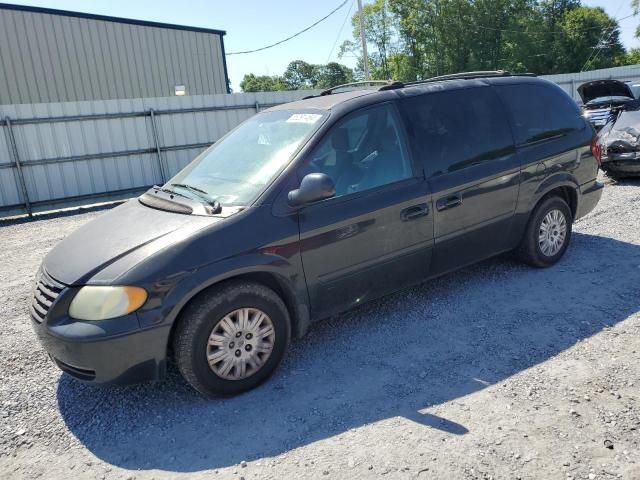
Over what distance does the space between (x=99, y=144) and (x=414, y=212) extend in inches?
374

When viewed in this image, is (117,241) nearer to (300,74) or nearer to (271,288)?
(271,288)

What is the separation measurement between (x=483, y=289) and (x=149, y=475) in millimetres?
3179

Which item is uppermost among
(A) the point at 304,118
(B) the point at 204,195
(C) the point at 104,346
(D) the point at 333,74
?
(D) the point at 333,74

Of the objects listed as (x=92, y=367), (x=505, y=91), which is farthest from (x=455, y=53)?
(x=92, y=367)

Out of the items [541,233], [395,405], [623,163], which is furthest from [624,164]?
[395,405]

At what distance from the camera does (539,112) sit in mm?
4797

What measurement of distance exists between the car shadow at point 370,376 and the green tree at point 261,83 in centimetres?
9173

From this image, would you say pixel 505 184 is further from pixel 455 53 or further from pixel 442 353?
pixel 455 53

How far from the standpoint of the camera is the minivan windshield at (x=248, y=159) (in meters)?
3.50

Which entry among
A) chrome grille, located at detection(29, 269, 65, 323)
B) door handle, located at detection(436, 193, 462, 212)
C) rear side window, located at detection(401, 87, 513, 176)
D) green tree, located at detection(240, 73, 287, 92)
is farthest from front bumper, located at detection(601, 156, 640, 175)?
green tree, located at detection(240, 73, 287, 92)

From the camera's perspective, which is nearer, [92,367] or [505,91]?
[92,367]

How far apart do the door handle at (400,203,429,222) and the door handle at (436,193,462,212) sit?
14cm

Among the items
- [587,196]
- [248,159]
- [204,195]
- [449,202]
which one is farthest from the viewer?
[587,196]

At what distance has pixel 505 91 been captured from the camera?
15.3 ft
